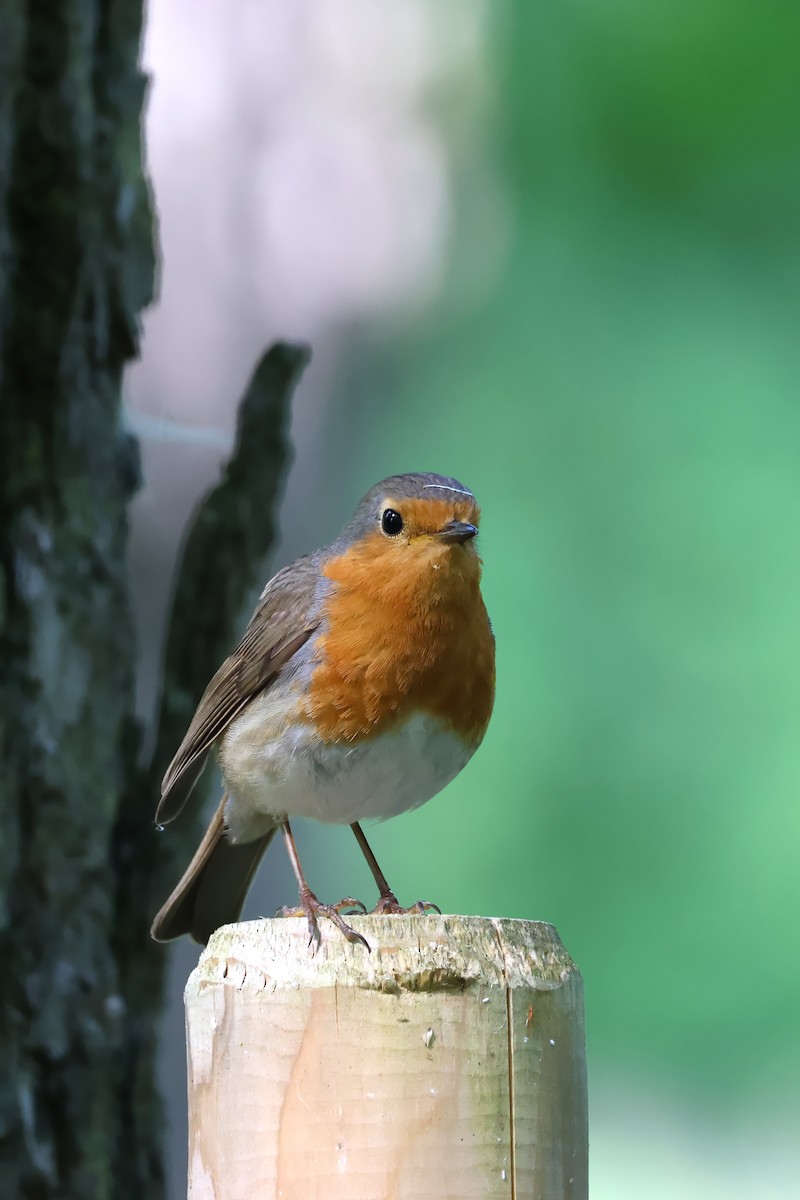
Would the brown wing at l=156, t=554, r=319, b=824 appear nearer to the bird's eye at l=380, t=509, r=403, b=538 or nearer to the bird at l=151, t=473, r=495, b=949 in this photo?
the bird at l=151, t=473, r=495, b=949

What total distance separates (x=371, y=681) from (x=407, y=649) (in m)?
0.08

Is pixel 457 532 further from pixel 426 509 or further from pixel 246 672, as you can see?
pixel 246 672

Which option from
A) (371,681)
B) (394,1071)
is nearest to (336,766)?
(371,681)

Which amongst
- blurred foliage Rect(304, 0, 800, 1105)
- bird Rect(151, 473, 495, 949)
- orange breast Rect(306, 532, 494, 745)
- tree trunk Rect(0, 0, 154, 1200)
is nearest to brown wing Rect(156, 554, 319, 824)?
bird Rect(151, 473, 495, 949)

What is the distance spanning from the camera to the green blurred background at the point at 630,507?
12.0ft

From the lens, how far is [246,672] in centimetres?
265

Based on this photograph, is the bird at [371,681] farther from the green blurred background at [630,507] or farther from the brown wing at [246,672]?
the green blurred background at [630,507]

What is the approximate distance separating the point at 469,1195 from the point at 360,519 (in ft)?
5.14

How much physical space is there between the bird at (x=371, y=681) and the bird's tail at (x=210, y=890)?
2 centimetres

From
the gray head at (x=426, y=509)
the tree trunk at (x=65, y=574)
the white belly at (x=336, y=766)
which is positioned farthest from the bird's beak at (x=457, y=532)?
the tree trunk at (x=65, y=574)

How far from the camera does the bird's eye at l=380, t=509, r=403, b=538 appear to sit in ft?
8.11

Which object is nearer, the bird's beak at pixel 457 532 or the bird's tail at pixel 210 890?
the bird's beak at pixel 457 532

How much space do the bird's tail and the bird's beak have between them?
0.77m

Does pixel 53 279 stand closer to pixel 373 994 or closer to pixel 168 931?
pixel 168 931
